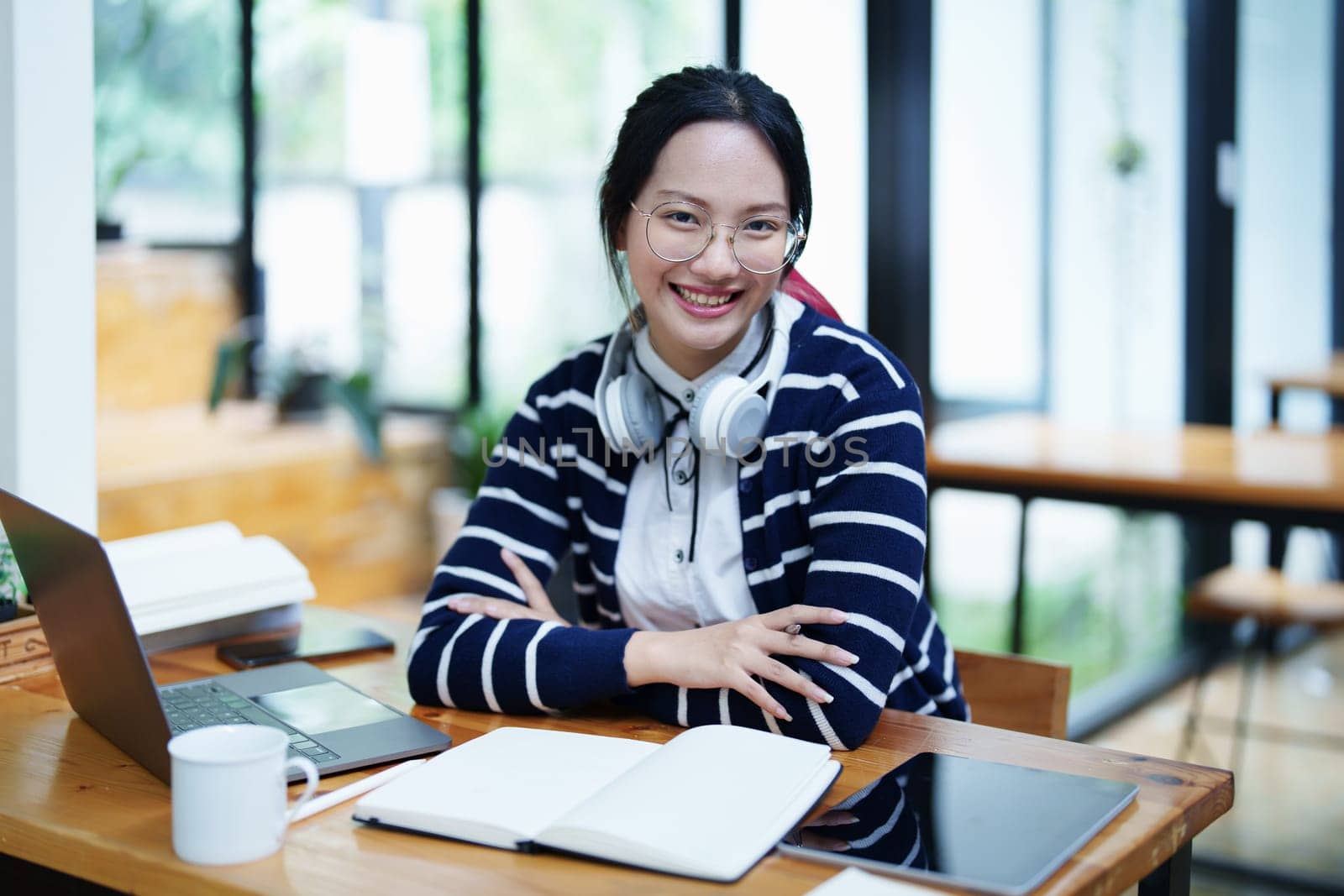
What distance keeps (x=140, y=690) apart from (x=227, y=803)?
6.8 inches

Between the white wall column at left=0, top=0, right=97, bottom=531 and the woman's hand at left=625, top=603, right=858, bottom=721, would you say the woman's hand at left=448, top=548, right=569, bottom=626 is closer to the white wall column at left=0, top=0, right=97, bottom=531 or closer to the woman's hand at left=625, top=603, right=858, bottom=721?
the woman's hand at left=625, top=603, right=858, bottom=721

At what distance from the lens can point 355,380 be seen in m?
4.45

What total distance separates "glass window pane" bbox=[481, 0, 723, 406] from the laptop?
2916 mm

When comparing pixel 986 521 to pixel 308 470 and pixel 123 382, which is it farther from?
Answer: pixel 123 382

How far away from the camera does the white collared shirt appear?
1.54 metres

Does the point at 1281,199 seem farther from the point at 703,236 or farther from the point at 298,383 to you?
the point at 298,383

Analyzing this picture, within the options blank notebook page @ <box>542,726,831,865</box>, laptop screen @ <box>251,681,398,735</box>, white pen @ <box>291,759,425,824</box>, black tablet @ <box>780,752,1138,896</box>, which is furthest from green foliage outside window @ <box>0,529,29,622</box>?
black tablet @ <box>780,752,1138,896</box>

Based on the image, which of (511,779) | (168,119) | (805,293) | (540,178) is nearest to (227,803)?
(511,779)

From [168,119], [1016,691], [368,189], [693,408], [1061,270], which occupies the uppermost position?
[168,119]

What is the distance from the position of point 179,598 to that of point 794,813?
0.92 meters

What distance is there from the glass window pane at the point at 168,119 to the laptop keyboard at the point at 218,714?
3214 mm

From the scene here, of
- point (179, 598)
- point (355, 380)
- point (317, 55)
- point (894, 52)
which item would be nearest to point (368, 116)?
point (317, 55)

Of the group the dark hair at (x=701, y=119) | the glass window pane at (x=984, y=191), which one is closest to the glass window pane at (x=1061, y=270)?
the glass window pane at (x=984, y=191)

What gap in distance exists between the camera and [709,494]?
1.56 metres
